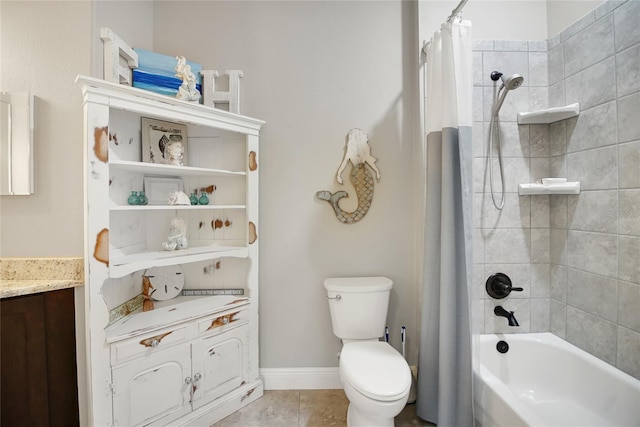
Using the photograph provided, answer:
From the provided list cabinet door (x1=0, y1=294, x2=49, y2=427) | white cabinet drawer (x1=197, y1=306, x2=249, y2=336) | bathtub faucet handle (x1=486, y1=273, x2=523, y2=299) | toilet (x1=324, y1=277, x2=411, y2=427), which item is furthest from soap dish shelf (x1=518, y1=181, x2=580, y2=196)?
cabinet door (x1=0, y1=294, x2=49, y2=427)

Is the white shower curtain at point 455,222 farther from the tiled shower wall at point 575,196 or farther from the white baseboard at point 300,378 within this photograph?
the white baseboard at point 300,378

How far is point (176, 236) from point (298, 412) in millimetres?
1289

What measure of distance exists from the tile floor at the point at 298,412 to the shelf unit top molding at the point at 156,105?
1.71 metres

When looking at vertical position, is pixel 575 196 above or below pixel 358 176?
below

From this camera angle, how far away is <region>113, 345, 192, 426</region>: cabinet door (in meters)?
1.35

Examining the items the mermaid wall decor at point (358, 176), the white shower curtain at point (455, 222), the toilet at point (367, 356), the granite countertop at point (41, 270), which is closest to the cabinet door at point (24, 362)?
the granite countertop at point (41, 270)

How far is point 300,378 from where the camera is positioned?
1.92 meters

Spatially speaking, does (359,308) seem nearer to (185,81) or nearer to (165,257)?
(165,257)

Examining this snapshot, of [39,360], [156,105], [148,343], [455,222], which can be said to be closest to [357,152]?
[455,222]

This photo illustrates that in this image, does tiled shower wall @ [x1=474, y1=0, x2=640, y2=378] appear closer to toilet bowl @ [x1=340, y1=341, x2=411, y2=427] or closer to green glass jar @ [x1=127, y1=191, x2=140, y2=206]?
toilet bowl @ [x1=340, y1=341, x2=411, y2=427]

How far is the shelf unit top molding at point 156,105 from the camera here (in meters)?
1.29

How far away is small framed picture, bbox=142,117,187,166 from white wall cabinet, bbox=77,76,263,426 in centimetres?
3

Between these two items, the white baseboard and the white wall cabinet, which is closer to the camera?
the white wall cabinet

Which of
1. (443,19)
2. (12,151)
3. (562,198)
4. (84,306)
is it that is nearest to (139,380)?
(84,306)
